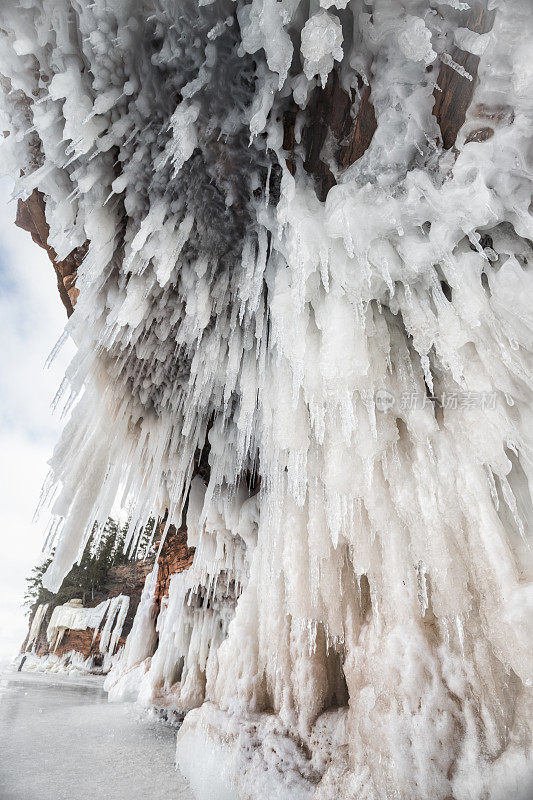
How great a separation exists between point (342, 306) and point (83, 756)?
519cm

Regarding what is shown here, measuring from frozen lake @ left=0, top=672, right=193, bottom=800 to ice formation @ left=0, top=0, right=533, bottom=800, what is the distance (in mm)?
638

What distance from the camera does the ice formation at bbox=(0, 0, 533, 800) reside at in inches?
71.4

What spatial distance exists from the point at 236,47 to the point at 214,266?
119 centimetres

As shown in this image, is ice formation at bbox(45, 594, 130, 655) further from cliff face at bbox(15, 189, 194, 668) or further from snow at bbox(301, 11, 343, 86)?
snow at bbox(301, 11, 343, 86)

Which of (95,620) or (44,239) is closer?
(44,239)

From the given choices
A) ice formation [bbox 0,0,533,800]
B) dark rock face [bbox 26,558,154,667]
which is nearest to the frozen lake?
ice formation [bbox 0,0,533,800]

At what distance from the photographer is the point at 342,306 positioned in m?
2.27

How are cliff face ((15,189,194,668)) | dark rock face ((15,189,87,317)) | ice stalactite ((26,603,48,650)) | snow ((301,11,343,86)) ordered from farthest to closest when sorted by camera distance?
ice stalactite ((26,603,48,650)) → cliff face ((15,189,194,668)) → dark rock face ((15,189,87,317)) → snow ((301,11,343,86))

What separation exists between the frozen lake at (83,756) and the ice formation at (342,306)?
0.64 m

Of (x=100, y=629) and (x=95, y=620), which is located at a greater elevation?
(x=95, y=620)

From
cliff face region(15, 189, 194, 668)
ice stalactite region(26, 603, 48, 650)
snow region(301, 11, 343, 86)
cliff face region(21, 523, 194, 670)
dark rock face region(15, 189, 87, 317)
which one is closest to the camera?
snow region(301, 11, 343, 86)

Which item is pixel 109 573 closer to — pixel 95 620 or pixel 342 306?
pixel 95 620

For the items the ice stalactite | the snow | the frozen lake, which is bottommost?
the frozen lake

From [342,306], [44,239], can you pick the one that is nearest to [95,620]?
[44,239]
